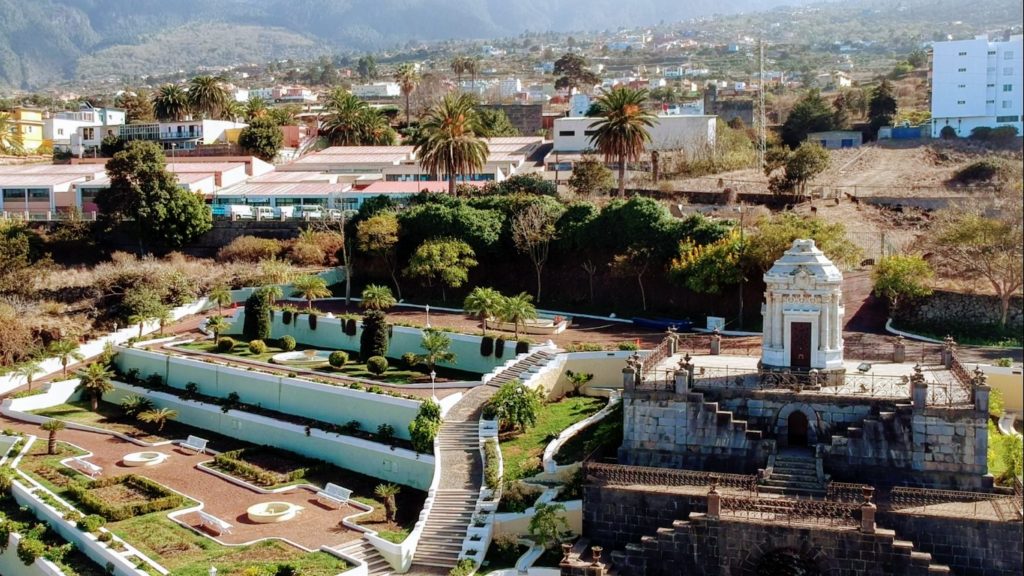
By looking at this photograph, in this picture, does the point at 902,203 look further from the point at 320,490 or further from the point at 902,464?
the point at 320,490

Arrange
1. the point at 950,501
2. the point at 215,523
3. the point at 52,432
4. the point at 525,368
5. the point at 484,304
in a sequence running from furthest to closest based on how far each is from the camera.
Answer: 1. the point at 484,304
2. the point at 52,432
3. the point at 525,368
4. the point at 215,523
5. the point at 950,501

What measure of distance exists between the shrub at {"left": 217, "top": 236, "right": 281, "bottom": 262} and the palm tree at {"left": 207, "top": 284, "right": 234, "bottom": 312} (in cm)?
501

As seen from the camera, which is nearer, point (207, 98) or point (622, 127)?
point (622, 127)

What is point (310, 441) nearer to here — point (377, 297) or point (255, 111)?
point (377, 297)

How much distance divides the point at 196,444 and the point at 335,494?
366 inches

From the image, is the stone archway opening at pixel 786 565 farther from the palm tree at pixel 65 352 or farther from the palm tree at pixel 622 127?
the palm tree at pixel 65 352

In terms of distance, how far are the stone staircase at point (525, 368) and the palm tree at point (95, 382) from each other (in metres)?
18.9

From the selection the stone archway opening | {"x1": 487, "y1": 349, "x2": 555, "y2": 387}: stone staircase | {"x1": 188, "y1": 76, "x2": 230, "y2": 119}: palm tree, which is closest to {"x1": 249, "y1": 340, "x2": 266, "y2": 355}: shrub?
{"x1": 487, "y1": 349, "x2": 555, "y2": 387}: stone staircase

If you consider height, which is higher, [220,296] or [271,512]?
[220,296]

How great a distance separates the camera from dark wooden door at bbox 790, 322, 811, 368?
1156 inches

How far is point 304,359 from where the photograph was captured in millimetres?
46094

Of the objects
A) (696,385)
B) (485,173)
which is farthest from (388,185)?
(696,385)

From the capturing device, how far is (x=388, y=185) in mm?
73250

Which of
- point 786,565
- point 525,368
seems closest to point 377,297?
point 525,368
